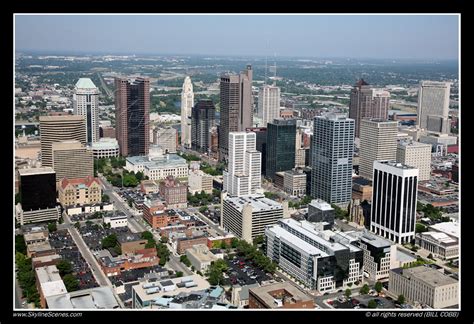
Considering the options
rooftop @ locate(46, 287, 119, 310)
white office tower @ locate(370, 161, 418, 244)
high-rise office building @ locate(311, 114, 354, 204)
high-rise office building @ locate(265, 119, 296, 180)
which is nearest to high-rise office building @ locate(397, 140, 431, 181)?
high-rise office building @ locate(311, 114, 354, 204)

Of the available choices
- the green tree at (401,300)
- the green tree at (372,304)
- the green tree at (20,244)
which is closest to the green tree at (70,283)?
the green tree at (20,244)

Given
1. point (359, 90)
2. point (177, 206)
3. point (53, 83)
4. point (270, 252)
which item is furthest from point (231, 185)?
point (359, 90)

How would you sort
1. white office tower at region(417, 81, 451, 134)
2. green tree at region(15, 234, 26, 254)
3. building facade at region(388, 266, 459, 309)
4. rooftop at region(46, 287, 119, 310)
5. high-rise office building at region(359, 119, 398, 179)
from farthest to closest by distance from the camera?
1. white office tower at region(417, 81, 451, 134)
2. high-rise office building at region(359, 119, 398, 179)
3. green tree at region(15, 234, 26, 254)
4. building facade at region(388, 266, 459, 309)
5. rooftop at region(46, 287, 119, 310)

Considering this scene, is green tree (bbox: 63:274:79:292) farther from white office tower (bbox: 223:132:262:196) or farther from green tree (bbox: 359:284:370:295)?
white office tower (bbox: 223:132:262:196)

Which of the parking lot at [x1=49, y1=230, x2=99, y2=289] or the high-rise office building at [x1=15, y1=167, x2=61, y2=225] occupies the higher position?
the high-rise office building at [x1=15, y1=167, x2=61, y2=225]

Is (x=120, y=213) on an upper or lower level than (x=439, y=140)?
lower

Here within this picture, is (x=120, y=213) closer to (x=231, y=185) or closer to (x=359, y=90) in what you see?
(x=231, y=185)
